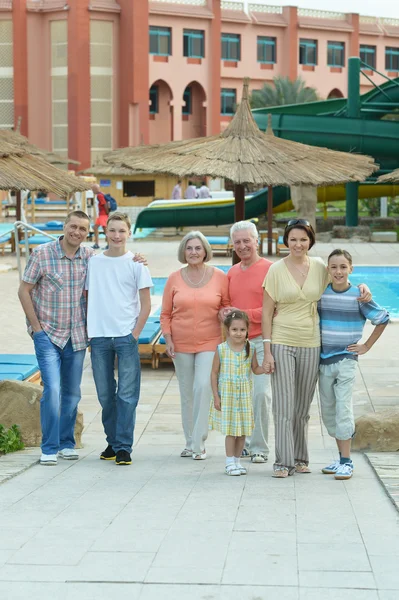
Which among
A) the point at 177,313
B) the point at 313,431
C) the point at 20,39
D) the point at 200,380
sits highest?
the point at 20,39

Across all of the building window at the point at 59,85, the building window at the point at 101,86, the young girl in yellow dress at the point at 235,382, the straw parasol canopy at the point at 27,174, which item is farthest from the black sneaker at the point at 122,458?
the building window at the point at 59,85

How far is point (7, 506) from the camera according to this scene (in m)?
5.28

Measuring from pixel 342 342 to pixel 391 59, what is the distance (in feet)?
203

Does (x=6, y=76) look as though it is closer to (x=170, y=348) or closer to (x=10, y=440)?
(x=10, y=440)

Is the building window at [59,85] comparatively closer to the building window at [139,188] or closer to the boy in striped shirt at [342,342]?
the building window at [139,188]

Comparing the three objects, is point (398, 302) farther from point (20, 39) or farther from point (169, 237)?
point (20, 39)

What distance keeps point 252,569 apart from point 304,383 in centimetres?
226

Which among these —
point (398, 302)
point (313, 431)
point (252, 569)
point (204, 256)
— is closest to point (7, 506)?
point (252, 569)

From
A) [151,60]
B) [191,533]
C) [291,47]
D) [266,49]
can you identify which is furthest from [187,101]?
[191,533]

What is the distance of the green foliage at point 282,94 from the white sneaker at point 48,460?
5241 centimetres

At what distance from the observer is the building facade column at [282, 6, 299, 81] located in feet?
198

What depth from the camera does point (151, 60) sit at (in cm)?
5566

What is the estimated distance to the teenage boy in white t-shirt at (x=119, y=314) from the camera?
6.59 meters

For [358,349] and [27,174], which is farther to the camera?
[27,174]
